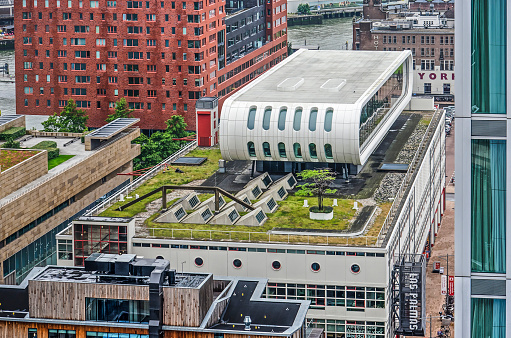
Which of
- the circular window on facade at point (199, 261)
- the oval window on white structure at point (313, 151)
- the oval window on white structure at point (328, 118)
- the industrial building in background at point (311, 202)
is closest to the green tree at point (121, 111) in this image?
the industrial building in background at point (311, 202)

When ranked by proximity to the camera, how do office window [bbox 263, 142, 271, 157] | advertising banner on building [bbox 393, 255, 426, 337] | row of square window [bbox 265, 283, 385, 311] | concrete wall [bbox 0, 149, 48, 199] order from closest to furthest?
1. row of square window [bbox 265, 283, 385, 311]
2. advertising banner on building [bbox 393, 255, 426, 337]
3. concrete wall [bbox 0, 149, 48, 199]
4. office window [bbox 263, 142, 271, 157]

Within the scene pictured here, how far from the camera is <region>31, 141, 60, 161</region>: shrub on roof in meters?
131

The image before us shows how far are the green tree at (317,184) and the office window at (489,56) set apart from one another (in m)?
78.6

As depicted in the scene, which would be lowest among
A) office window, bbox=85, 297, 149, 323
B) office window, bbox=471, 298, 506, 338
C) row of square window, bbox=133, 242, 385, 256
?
row of square window, bbox=133, 242, 385, 256

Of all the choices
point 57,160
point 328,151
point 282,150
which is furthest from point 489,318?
point 57,160

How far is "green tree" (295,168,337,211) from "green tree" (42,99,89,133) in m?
69.5

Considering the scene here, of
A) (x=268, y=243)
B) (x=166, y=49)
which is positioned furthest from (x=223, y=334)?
(x=166, y=49)

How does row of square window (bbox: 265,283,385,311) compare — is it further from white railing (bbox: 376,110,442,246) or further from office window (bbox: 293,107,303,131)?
office window (bbox: 293,107,303,131)

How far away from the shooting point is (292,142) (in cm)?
11500

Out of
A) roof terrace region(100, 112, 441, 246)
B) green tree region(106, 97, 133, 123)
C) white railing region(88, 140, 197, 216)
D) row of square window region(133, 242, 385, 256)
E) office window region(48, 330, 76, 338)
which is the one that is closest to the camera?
office window region(48, 330, 76, 338)

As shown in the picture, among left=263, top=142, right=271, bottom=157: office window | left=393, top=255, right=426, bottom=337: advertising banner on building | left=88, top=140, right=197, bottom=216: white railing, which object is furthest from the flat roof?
left=393, top=255, right=426, bottom=337: advertising banner on building

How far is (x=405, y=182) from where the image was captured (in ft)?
382

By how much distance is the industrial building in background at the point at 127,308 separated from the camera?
67562 millimetres

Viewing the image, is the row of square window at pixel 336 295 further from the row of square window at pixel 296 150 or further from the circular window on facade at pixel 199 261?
the row of square window at pixel 296 150
